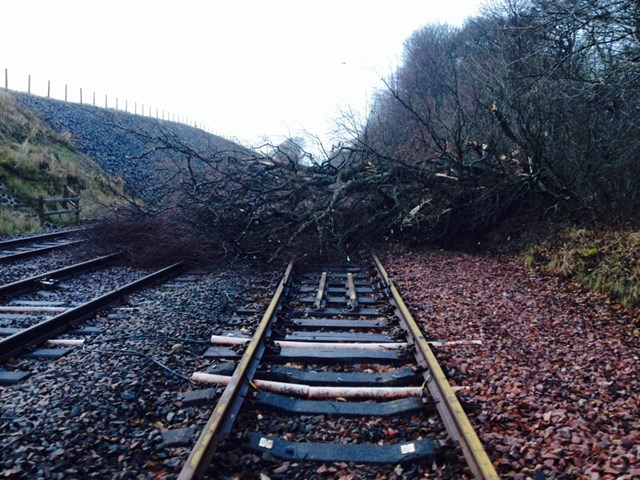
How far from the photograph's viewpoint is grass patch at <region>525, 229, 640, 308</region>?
7.77 m

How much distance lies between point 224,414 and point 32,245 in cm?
1268

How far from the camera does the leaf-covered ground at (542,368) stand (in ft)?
11.9

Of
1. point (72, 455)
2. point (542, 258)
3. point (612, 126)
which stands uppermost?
point (612, 126)

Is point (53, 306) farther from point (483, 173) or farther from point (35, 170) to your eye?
point (35, 170)

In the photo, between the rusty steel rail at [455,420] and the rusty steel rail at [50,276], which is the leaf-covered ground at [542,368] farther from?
the rusty steel rail at [50,276]

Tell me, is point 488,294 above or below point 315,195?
below

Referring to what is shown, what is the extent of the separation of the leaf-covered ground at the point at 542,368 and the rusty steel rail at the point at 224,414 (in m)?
1.84

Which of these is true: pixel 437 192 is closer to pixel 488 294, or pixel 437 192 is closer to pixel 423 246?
pixel 423 246

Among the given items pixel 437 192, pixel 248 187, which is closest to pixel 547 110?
pixel 437 192

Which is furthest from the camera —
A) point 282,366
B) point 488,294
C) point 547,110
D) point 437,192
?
point 437,192

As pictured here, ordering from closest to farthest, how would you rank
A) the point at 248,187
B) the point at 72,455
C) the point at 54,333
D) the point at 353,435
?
the point at 72,455 < the point at 353,435 < the point at 54,333 < the point at 248,187

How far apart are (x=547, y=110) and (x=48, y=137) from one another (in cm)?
2889

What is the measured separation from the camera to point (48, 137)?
31.3 m

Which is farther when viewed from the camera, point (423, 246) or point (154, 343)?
point (423, 246)
